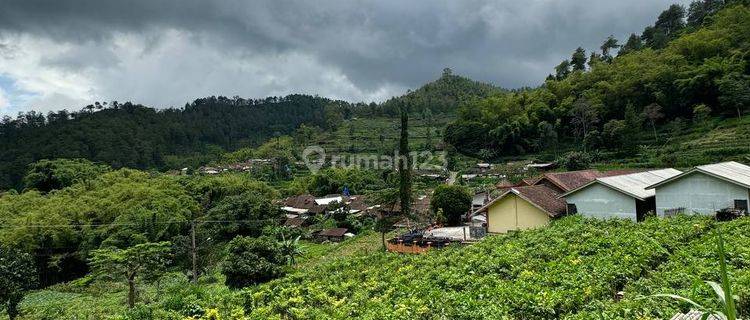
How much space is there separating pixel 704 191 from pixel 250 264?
20.5 metres

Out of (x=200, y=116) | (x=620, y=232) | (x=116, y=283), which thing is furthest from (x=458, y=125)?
(x=200, y=116)

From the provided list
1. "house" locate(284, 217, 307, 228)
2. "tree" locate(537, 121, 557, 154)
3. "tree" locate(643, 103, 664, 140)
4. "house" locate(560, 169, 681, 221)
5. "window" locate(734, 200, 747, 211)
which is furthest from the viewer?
"tree" locate(537, 121, 557, 154)

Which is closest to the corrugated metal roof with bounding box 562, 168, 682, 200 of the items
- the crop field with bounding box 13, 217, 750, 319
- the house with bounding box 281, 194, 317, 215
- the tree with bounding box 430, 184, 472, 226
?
the crop field with bounding box 13, 217, 750, 319

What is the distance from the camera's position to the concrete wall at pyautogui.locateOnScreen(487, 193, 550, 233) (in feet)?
77.7

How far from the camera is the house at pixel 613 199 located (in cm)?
2123

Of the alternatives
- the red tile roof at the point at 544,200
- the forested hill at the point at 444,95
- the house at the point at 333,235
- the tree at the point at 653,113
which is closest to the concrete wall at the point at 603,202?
the red tile roof at the point at 544,200

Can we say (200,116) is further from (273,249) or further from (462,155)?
(273,249)

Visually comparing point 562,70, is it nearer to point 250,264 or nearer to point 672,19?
point 672,19

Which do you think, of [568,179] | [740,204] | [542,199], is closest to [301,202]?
[568,179]

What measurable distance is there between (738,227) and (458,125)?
59.8m

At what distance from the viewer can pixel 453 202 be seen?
34.4m

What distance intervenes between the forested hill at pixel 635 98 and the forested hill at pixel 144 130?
6508cm

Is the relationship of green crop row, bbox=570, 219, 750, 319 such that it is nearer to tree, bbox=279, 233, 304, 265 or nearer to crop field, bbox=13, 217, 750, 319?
crop field, bbox=13, 217, 750, 319

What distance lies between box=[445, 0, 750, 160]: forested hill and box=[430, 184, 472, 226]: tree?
72.5ft
